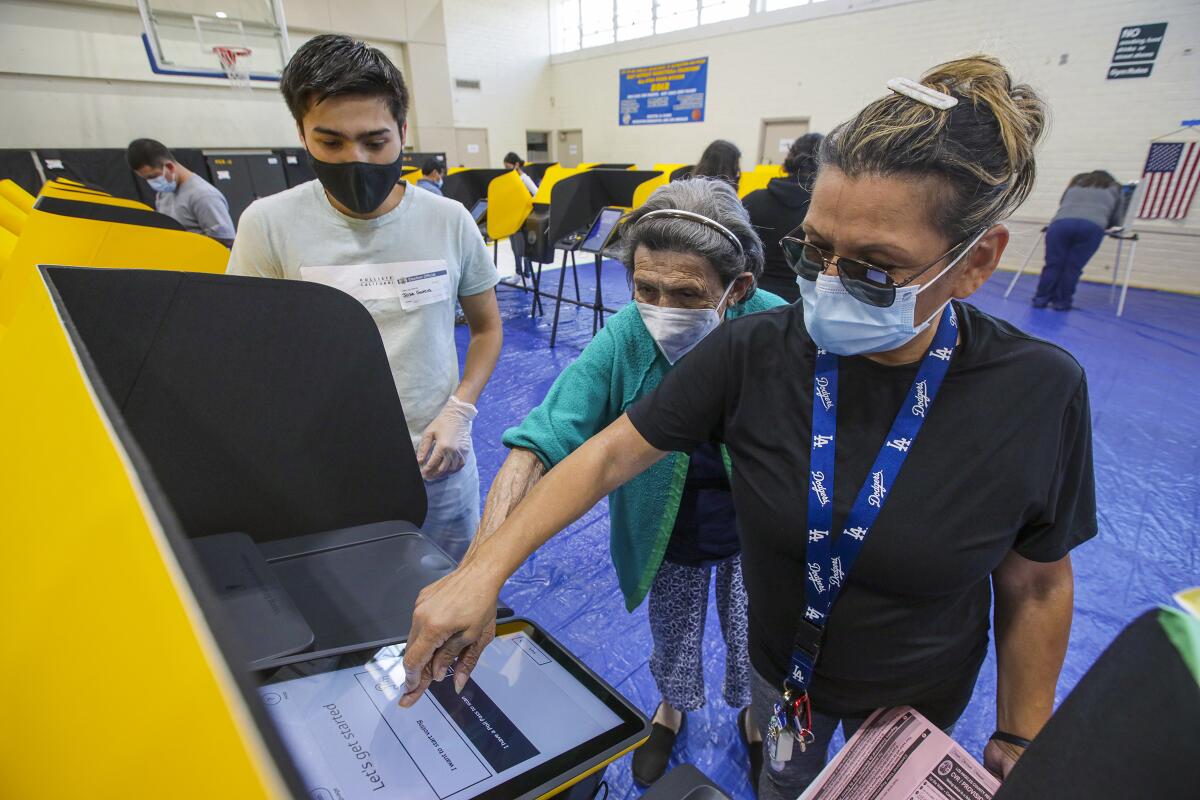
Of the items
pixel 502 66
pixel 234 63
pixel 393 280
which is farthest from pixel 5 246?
pixel 502 66

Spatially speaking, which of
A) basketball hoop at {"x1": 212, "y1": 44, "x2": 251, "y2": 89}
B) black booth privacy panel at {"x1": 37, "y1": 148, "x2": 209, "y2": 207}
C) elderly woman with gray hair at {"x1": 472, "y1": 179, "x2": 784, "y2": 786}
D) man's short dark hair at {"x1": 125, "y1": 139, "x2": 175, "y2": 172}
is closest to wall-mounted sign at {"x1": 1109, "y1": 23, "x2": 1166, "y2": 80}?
elderly woman with gray hair at {"x1": 472, "y1": 179, "x2": 784, "y2": 786}

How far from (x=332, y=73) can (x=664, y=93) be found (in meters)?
11.6

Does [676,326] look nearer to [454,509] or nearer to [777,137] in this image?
[454,509]

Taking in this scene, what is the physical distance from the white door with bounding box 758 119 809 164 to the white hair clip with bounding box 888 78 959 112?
9.85 meters

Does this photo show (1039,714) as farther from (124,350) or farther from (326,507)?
(124,350)

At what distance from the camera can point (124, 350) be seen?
0.58 metres

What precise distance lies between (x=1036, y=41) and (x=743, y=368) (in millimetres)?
9007

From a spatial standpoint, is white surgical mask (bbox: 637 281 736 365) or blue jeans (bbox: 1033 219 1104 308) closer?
white surgical mask (bbox: 637 281 736 365)

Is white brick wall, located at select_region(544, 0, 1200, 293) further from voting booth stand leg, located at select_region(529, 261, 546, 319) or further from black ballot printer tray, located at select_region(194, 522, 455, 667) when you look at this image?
black ballot printer tray, located at select_region(194, 522, 455, 667)

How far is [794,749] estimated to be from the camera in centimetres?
99

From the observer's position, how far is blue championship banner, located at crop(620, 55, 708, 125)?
10531 mm

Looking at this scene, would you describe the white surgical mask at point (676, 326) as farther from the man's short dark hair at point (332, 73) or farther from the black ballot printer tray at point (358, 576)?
the man's short dark hair at point (332, 73)

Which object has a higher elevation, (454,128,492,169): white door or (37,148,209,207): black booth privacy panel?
(454,128,492,169): white door

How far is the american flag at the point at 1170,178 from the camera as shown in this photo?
599cm
